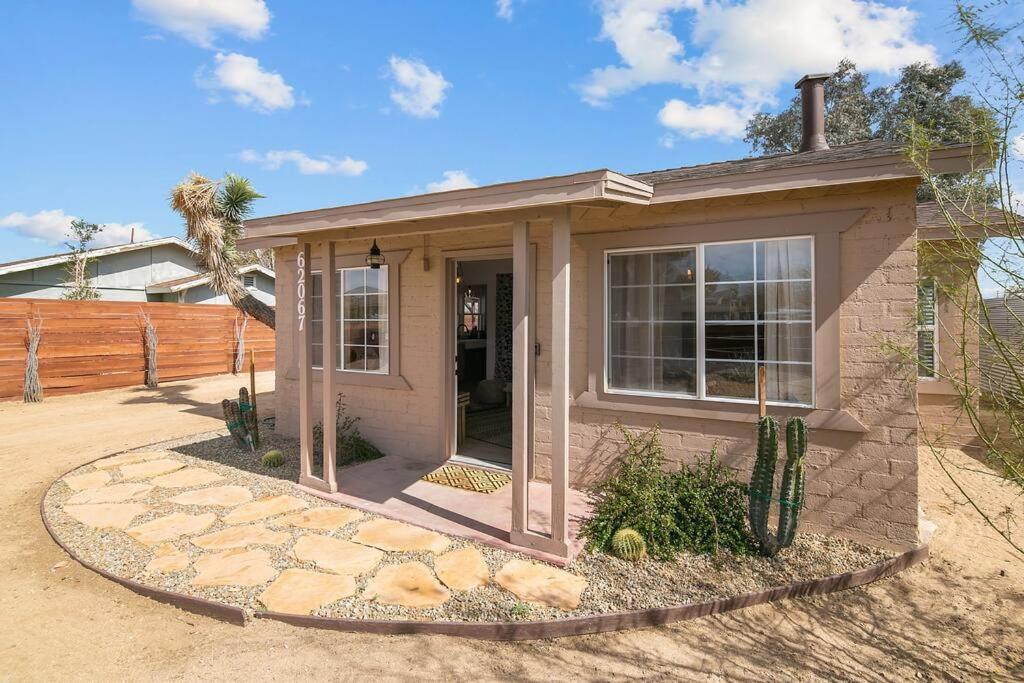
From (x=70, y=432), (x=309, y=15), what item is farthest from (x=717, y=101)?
(x=70, y=432)

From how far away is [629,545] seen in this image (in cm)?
359

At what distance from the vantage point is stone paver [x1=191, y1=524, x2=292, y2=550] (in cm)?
380

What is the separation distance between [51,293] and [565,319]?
17915 mm

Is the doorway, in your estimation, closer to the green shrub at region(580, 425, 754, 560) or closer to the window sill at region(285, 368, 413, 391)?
the window sill at region(285, 368, 413, 391)

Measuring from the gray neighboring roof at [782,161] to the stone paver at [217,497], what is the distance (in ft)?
15.4

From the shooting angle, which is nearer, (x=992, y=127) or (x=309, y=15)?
(x=992, y=127)

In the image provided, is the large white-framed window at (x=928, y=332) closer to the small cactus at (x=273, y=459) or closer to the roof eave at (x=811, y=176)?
the roof eave at (x=811, y=176)

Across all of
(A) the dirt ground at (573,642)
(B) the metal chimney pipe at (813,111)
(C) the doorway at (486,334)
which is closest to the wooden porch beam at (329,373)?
(A) the dirt ground at (573,642)

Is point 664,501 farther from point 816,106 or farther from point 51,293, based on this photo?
point 51,293

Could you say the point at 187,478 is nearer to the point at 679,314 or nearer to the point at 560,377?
the point at 560,377

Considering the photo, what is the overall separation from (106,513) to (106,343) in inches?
352

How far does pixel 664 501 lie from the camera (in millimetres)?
3943

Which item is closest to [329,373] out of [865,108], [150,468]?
[150,468]

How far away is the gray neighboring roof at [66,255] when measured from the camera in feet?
43.5
